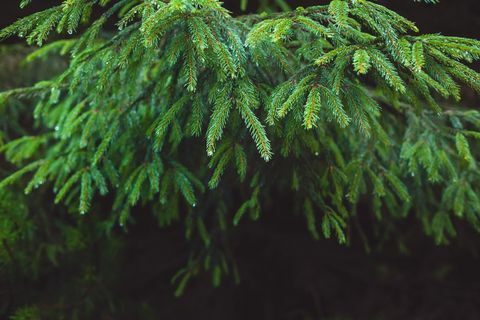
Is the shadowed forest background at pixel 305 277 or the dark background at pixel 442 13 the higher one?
the dark background at pixel 442 13

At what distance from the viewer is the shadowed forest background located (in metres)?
5.21

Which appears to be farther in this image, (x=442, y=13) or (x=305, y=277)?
(x=305, y=277)

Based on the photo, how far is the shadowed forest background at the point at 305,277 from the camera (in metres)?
5.21

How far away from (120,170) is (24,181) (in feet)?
4.79

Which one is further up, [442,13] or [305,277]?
[442,13]

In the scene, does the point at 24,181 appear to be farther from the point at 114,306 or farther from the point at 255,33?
the point at 255,33

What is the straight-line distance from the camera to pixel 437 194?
3.98 metres

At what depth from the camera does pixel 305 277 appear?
5.43 meters

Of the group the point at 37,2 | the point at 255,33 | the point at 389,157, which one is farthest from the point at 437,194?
the point at 37,2

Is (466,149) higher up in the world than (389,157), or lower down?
higher up

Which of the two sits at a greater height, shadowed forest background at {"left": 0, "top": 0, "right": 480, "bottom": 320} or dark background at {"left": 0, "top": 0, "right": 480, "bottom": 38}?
dark background at {"left": 0, "top": 0, "right": 480, "bottom": 38}

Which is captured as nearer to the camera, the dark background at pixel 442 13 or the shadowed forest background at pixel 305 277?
the dark background at pixel 442 13

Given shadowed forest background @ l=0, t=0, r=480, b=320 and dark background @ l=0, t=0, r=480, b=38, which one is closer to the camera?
dark background @ l=0, t=0, r=480, b=38

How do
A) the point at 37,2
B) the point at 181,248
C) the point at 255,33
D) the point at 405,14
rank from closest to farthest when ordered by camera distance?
the point at 255,33 → the point at 37,2 → the point at 405,14 → the point at 181,248
